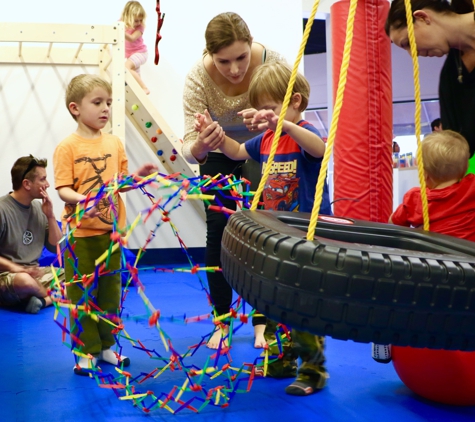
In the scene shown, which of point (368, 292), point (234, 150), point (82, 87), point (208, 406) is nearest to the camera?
point (368, 292)

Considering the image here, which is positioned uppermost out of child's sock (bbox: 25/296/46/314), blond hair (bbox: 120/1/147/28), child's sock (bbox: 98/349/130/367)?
blond hair (bbox: 120/1/147/28)

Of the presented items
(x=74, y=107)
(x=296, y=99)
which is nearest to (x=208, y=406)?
(x=296, y=99)

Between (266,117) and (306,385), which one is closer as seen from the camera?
(266,117)

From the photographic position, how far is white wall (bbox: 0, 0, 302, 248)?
3.92 metres

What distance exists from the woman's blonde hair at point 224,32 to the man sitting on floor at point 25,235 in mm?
1404

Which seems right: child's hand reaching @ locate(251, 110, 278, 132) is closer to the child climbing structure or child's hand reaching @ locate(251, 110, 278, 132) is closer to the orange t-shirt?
the orange t-shirt

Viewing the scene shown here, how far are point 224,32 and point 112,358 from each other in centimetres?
115

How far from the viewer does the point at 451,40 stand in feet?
5.20

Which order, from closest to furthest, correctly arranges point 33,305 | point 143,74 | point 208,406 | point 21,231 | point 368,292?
point 368,292, point 208,406, point 33,305, point 21,231, point 143,74

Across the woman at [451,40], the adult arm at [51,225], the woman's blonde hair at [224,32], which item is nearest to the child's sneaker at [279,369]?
the woman at [451,40]

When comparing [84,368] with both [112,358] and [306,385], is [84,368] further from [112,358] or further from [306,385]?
[306,385]

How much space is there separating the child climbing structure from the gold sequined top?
117 centimetres

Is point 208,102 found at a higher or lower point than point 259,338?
higher

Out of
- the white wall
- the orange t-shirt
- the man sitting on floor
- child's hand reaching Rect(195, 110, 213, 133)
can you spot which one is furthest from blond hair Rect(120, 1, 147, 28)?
child's hand reaching Rect(195, 110, 213, 133)
